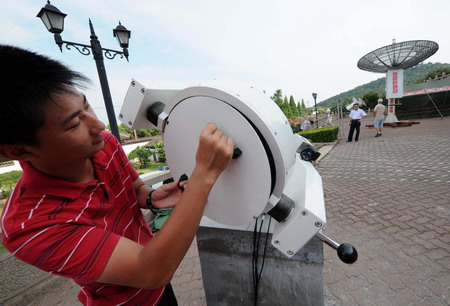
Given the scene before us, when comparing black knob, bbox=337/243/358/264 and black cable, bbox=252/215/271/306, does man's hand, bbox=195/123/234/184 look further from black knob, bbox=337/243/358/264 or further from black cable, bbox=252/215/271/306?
black cable, bbox=252/215/271/306

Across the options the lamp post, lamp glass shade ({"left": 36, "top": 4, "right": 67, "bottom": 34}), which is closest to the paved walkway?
the lamp post

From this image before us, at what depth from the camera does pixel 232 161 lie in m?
0.81

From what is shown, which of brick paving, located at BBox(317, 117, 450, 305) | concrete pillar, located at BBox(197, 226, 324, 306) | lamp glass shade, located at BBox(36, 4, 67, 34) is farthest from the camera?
lamp glass shade, located at BBox(36, 4, 67, 34)

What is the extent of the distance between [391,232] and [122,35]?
625 centimetres

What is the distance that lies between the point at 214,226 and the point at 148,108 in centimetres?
90

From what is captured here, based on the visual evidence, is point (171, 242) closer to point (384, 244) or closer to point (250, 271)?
point (250, 271)

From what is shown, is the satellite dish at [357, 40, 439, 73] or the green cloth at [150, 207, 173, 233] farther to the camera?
the satellite dish at [357, 40, 439, 73]

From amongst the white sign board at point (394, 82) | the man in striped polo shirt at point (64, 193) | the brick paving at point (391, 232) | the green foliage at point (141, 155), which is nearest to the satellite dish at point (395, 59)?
the white sign board at point (394, 82)

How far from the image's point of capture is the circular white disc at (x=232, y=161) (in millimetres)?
742

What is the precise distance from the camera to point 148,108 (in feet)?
3.50

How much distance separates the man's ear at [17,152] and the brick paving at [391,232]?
2464mm

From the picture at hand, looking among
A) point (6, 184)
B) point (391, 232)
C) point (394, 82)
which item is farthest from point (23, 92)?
point (394, 82)

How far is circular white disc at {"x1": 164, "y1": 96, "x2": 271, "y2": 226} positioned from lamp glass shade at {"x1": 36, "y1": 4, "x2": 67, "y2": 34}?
14.7 feet

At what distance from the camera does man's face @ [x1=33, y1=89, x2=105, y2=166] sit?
0.63 meters
